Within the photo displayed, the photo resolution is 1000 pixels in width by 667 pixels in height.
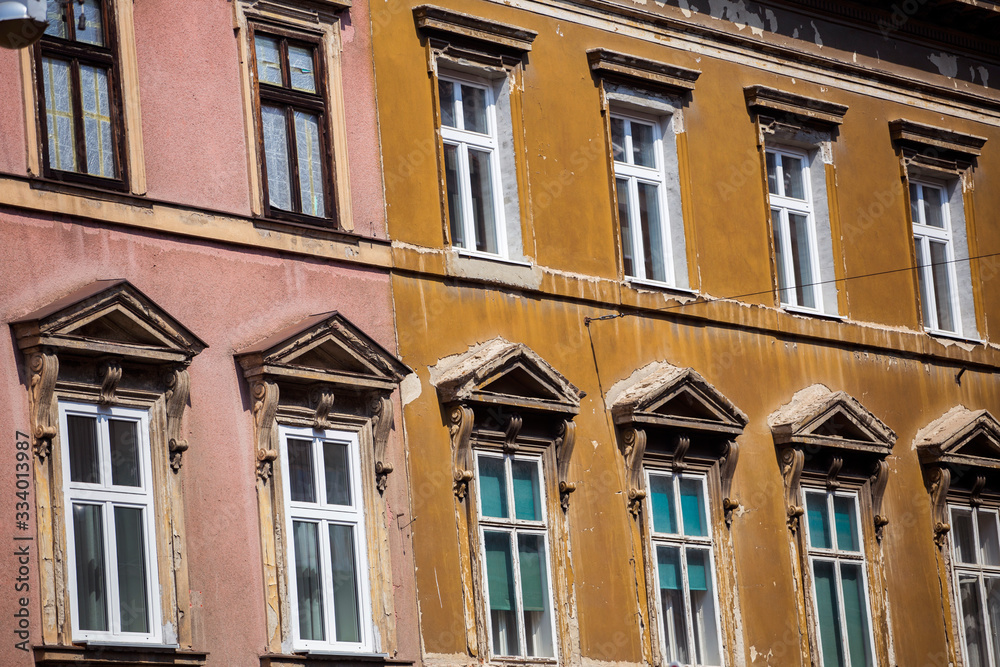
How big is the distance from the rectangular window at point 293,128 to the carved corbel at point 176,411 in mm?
1740

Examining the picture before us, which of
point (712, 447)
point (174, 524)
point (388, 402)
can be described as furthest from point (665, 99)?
point (174, 524)

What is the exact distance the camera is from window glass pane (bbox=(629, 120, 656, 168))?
17656 mm

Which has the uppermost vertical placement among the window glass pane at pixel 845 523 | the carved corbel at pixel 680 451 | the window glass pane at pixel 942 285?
the window glass pane at pixel 942 285

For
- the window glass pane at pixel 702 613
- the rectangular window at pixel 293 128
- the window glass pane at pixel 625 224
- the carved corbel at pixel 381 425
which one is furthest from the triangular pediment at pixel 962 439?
the rectangular window at pixel 293 128

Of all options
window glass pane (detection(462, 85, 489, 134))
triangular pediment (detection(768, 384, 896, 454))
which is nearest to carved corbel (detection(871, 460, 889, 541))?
triangular pediment (detection(768, 384, 896, 454))

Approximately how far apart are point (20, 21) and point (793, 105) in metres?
11.0

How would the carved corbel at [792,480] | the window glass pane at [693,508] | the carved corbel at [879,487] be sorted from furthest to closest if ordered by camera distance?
the carved corbel at [879,487] → the carved corbel at [792,480] → the window glass pane at [693,508]

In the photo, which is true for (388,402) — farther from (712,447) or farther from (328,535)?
(712,447)

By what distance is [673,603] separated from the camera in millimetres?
16531

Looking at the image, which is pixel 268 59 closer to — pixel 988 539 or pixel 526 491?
pixel 526 491

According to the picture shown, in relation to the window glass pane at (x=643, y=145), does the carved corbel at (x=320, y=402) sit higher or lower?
lower

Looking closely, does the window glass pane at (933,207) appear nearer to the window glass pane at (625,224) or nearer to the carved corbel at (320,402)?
Answer: the window glass pane at (625,224)

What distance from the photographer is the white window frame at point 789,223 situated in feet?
60.8

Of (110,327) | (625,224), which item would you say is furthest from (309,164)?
(625,224)
